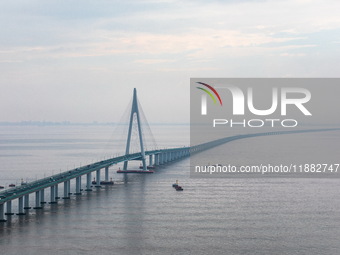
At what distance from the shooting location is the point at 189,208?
5422 centimetres

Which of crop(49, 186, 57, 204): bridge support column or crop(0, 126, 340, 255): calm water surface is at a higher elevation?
crop(49, 186, 57, 204): bridge support column

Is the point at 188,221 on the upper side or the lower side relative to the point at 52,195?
lower

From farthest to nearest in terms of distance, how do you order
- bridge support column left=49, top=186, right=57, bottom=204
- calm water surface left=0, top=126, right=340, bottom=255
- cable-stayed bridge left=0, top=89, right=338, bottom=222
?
bridge support column left=49, top=186, right=57, bottom=204 → cable-stayed bridge left=0, top=89, right=338, bottom=222 → calm water surface left=0, top=126, right=340, bottom=255

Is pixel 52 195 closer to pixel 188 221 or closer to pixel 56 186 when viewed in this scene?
pixel 56 186

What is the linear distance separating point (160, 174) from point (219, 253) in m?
51.1

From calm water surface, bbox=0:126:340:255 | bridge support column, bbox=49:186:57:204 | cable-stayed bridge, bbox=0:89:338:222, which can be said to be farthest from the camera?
bridge support column, bbox=49:186:57:204

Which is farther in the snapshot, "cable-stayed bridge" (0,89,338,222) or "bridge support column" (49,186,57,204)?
"bridge support column" (49,186,57,204)

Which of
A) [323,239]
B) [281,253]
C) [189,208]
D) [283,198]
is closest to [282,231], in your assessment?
[323,239]

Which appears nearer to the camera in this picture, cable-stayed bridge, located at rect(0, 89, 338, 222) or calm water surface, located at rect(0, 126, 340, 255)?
calm water surface, located at rect(0, 126, 340, 255)

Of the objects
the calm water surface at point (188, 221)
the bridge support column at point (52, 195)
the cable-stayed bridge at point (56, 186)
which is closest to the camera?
the calm water surface at point (188, 221)

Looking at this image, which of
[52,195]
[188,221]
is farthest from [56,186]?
[188,221]

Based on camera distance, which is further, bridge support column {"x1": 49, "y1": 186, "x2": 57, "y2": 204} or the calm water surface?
bridge support column {"x1": 49, "y1": 186, "x2": 57, "y2": 204}

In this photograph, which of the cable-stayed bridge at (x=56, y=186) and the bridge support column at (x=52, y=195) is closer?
the cable-stayed bridge at (x=56, y=186)

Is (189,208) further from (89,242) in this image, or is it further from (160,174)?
(160,174)
